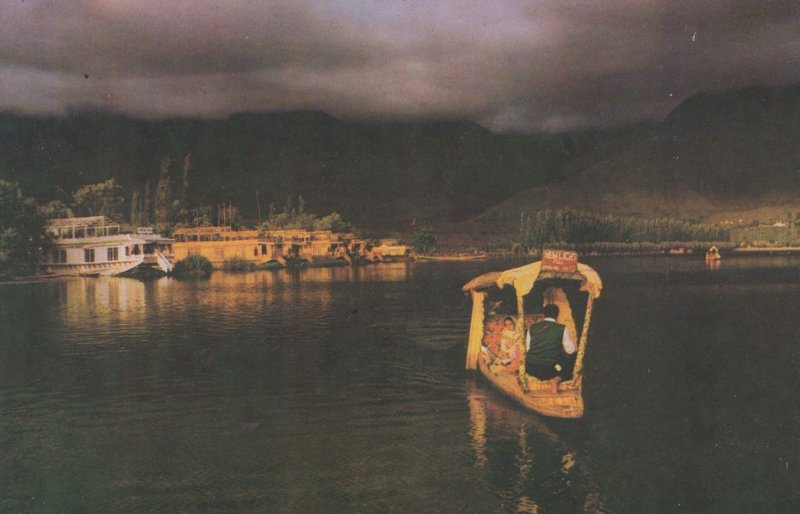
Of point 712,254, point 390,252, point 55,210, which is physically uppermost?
point 55,210

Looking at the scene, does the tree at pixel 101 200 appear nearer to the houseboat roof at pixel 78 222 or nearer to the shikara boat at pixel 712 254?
the houseboat roof at pixel 78 222

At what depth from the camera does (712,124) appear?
18.0 m

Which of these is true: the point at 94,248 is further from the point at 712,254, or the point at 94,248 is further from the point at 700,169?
the point at 712,254

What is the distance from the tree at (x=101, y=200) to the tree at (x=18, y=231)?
1.63 m

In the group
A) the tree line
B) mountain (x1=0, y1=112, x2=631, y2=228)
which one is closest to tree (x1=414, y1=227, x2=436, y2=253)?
mountain (x1=0, y1=112, x2=631, y2=228)

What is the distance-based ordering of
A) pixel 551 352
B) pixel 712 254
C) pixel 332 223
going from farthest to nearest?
pixel 712 254, pixel 332 223, pixel 551 352

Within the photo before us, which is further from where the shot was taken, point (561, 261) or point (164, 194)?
point (164, 194)

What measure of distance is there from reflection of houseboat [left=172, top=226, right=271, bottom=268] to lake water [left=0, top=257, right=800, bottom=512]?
20.9 ft

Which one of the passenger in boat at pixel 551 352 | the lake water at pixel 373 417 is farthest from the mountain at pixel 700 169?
the passenger in boat at pixel 551 352

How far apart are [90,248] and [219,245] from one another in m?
5.71

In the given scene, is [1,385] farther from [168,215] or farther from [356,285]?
[356,285]

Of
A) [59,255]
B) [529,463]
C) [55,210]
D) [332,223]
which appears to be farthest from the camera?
[59,255]

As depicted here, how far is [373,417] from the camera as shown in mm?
9172

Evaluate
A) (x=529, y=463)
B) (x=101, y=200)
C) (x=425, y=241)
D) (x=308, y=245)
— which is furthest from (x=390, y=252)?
Answer: (x=529, y=463)
